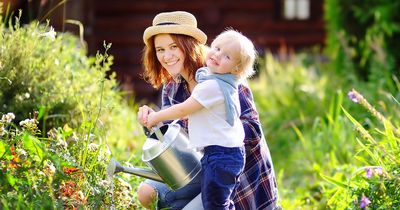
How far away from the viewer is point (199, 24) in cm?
1130

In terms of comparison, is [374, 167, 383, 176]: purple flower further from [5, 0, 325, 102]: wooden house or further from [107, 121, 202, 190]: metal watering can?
[5, 0, 325, 102]: wooden house

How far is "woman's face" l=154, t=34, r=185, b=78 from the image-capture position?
3803mm

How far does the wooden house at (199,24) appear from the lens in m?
11.0

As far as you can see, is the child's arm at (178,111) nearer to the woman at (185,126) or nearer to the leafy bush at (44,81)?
the woman at (185,126)

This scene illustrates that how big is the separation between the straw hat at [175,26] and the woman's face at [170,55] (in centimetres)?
4

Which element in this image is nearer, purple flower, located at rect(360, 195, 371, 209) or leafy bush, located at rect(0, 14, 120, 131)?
purple flower, located at rect(360, 195, 371, 209)

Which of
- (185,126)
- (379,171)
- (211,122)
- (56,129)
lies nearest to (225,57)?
(211,122)

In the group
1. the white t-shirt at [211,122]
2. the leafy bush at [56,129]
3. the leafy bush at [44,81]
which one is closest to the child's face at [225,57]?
the white t-shirt at [211,122]

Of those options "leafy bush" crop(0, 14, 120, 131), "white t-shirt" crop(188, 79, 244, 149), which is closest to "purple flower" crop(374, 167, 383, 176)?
"white t-shirt" crop(188, 79, 244, 149)

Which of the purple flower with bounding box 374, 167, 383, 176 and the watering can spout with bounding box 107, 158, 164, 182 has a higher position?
the watering can spout with bounding box 107, 158, 164, 182

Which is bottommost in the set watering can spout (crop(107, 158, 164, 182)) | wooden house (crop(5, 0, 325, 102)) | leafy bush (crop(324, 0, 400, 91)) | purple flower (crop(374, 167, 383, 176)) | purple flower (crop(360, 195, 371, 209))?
wooden house (crop(5, 0, 325, 102))

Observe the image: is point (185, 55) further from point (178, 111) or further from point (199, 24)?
point (199, 24)

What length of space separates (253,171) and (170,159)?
45 centimetres

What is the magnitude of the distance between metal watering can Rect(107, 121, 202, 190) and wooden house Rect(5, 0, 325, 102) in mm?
6836
